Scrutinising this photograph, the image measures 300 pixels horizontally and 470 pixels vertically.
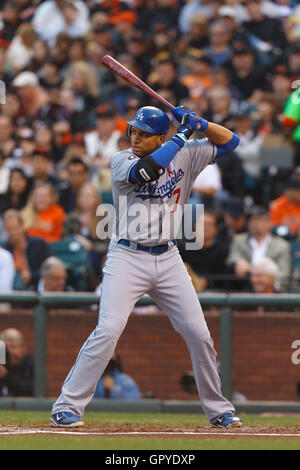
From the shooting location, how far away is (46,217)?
426 inches

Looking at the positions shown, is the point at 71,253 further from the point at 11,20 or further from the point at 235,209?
the point at 11,20

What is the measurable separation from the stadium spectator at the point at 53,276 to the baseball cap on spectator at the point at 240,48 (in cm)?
436

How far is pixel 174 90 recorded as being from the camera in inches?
480

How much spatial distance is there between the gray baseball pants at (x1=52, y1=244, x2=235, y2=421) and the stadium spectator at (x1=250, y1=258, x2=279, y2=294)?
8.76 feet

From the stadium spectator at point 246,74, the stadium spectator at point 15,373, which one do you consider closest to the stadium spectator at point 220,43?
the stadium spectator at point 246,74

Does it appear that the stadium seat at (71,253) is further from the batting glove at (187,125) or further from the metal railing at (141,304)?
the batting glove at (187,125)

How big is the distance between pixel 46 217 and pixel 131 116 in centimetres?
167

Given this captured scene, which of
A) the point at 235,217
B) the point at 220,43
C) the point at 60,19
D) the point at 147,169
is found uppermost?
the point at 60,19

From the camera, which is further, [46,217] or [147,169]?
[46,217]

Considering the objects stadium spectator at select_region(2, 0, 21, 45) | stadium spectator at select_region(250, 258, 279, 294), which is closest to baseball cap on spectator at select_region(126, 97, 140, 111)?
stadium spectator at select_region(2, 0, 21, 45)

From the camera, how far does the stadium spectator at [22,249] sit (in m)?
9.82

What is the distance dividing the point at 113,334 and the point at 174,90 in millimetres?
6845

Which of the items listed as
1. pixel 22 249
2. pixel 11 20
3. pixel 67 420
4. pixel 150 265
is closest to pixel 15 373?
pixel 22 249
